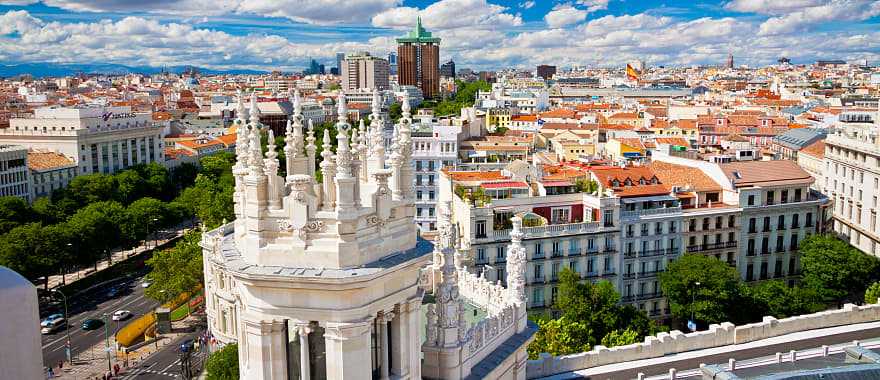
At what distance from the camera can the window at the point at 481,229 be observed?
6372cm

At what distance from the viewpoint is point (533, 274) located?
64.2 metres

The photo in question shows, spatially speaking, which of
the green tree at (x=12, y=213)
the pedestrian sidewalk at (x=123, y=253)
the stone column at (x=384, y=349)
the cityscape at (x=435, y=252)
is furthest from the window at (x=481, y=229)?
the green tree at (x=12, y=213)

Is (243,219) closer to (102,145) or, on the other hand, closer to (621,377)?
(621,377)

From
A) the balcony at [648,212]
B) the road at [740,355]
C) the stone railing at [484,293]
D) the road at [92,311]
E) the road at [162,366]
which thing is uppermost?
the stone railing at [484,293]

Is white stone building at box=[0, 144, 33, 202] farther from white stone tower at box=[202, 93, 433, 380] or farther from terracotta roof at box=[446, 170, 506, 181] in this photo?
white stone tower at box=[202, 93, 433, 380]

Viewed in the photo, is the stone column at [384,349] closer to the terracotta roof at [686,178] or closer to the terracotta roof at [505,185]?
the terracotta roof at [505,185]

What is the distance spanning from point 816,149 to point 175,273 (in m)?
86.2

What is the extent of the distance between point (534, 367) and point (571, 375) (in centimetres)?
294

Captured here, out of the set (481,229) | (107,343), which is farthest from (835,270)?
(107,343)

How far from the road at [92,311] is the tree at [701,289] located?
49.8m

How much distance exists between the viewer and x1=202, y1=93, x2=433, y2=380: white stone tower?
16562 mm

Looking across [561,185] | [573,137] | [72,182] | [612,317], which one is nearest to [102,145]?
[72,182]

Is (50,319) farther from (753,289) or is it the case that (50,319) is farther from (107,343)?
(753,289)

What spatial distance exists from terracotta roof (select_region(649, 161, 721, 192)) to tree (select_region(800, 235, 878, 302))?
1064cm
